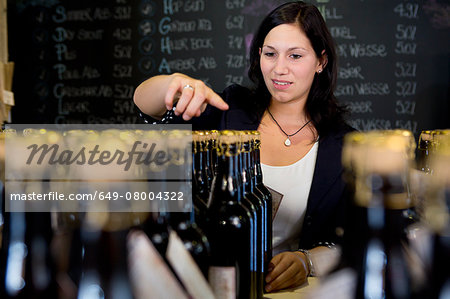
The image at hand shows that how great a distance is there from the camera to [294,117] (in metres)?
1.52

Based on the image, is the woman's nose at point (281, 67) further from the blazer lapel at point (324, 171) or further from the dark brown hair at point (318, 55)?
the blazer lapel at point (324, 171)

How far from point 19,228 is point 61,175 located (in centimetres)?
9

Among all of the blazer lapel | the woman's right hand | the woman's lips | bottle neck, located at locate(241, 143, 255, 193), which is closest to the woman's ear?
the woman's lips

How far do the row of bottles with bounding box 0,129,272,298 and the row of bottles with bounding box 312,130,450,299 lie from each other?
0.48ft

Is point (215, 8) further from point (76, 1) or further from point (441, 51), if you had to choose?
point (441, 51)

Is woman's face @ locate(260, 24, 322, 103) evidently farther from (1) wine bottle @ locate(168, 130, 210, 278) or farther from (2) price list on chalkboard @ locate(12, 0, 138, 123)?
(2) price list on chalkboard @ locate(12, 0, 138, 123)

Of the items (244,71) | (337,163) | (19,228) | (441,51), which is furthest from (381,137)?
(441,51)

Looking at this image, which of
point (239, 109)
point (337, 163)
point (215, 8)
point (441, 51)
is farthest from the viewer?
point (215, 8)

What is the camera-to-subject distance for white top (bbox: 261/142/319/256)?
47.8 inches

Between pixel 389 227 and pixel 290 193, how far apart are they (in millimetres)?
793

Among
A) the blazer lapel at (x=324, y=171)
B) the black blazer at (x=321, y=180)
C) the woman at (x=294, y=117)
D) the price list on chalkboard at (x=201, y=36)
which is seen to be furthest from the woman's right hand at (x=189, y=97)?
the price list on chalkboard at (x=201, y=36)

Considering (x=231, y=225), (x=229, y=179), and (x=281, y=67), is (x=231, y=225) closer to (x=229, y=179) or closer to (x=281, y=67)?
(x=229, y=179)

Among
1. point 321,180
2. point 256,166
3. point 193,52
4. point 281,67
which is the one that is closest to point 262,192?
point 256,166

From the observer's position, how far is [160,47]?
2.83m
